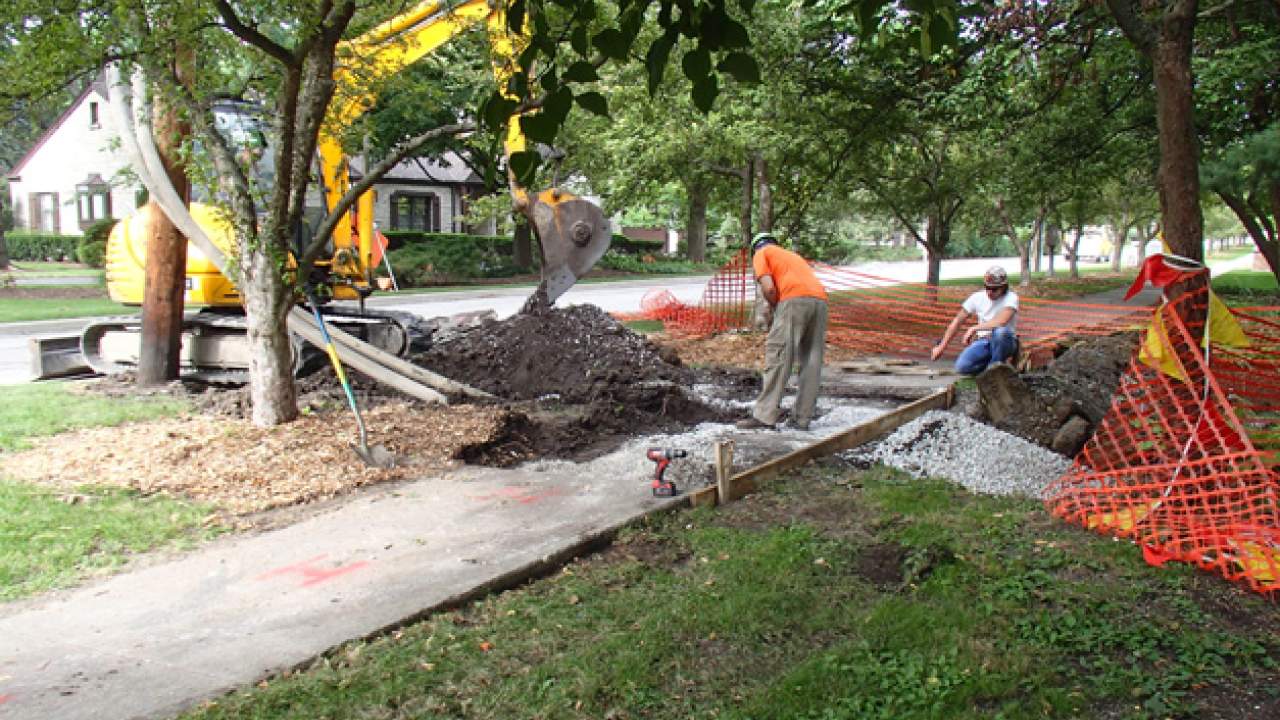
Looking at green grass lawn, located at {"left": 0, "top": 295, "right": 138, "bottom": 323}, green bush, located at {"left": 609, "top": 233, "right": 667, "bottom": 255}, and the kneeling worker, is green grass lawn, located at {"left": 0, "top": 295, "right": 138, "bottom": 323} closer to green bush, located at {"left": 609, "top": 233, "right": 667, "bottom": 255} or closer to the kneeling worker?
the kneeling worker

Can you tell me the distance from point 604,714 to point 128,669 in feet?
6.01

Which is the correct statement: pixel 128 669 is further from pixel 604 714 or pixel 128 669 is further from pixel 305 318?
pixel 305 318

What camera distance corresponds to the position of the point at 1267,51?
9.92 metres

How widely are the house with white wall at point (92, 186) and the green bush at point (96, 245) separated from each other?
8.35 m

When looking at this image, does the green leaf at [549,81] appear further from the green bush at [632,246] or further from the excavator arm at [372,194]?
the green bush at [632,246]

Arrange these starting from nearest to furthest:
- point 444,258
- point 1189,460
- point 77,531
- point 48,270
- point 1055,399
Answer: point 77,531, point 1189,460, point 1055,399, point 48,270, point 444,258

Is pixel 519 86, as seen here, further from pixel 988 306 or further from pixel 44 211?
pixel 44 211

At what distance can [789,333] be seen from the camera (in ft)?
26.3

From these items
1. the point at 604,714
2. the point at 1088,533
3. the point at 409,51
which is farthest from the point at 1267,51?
the point at 604,714

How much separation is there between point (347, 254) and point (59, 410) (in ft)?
9.66

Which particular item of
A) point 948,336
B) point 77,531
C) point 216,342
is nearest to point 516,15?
point 77,531

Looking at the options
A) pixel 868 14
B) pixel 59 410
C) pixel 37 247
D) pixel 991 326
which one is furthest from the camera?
pixel 37 247

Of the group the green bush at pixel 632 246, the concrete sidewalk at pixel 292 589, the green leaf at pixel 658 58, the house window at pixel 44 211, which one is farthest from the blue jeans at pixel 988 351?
the house window at pixel 44 211

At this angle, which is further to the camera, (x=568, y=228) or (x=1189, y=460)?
(x=568, y=228)
